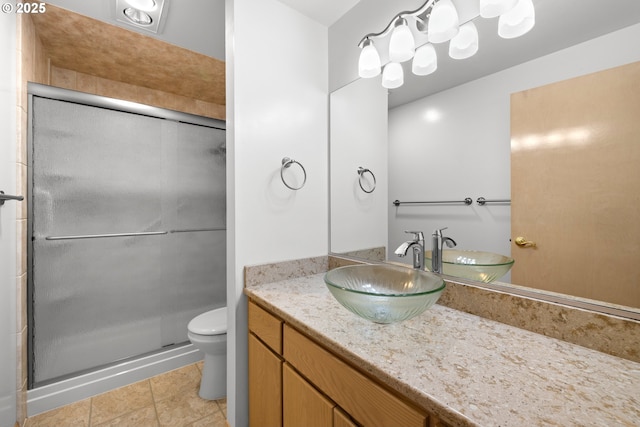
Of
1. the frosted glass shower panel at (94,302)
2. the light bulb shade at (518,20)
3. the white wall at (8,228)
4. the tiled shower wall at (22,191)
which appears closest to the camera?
the light bulb shade at (518,20)

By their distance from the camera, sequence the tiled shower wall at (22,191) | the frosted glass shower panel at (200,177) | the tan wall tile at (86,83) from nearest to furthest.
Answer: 1. the tiled shower wall at (22,191)
2. the frosted glass shower panel at (200,177)
3. the tan wall tile at (86,83)

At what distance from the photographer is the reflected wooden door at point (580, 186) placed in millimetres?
772

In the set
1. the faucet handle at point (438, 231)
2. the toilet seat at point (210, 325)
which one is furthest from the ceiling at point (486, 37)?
the toilet seat at point (210, 325)

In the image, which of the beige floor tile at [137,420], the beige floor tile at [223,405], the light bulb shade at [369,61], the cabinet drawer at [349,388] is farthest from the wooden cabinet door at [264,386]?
the light bulb shade at [369,61]

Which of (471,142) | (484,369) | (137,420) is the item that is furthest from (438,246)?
(137,420)

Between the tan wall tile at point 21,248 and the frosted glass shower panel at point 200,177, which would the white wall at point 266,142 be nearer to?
the frosted glass shower panel at point 200,177

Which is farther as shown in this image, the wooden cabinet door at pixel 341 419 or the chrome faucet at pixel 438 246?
the chrome faucet at pixel 438 246

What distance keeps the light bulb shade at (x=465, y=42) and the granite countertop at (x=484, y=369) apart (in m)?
1.04

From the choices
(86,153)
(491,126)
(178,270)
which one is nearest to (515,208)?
(491,126)

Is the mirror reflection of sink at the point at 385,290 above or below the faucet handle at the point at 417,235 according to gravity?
below

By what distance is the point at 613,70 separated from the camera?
2.59 ft

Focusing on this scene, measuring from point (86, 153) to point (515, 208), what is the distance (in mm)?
2521

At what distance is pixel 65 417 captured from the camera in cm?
160

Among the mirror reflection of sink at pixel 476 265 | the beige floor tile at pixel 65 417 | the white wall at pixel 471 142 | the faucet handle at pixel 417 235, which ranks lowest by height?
the beige floor tile at pixel 65 417
